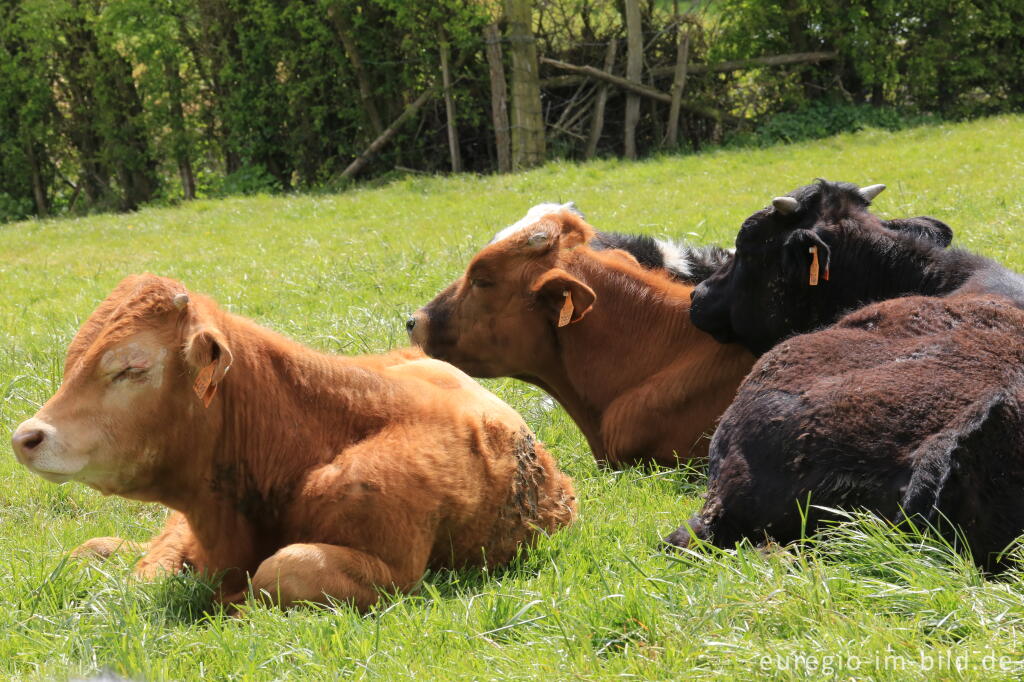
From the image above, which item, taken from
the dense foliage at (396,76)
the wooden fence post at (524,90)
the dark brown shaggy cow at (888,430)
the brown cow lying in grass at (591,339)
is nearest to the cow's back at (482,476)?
the dark brown shaggy cow at (888,430)

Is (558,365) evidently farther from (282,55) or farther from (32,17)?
(32,17)

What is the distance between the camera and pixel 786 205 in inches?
240

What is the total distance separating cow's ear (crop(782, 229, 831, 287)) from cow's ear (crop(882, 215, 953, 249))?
1.80ft

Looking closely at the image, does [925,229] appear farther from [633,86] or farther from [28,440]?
[633,86]

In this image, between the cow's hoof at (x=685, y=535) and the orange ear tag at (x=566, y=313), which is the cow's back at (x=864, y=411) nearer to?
the cow's hoof at (x=685, y=535)

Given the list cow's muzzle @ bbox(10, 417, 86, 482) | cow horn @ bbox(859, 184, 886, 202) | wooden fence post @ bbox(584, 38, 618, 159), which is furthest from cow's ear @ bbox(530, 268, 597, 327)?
wooden fence post @ bbox(584, 38, 618, 159)

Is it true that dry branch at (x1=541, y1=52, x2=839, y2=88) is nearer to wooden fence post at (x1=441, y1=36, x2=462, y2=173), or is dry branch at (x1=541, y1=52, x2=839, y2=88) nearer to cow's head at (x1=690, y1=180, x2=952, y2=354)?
wooden fence post at (x1=441, y1=36, x2=462, y2=173)

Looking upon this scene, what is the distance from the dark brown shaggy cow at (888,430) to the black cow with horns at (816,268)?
698 millimetres

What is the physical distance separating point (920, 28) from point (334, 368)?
21.7m

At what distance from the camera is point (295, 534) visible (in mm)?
4562

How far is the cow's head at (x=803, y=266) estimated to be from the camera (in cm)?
602

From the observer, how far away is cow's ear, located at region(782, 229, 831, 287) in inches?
233

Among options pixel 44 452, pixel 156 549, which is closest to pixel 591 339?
pixel 156 549

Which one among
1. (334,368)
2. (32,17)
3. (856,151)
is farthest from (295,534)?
(32,17)
